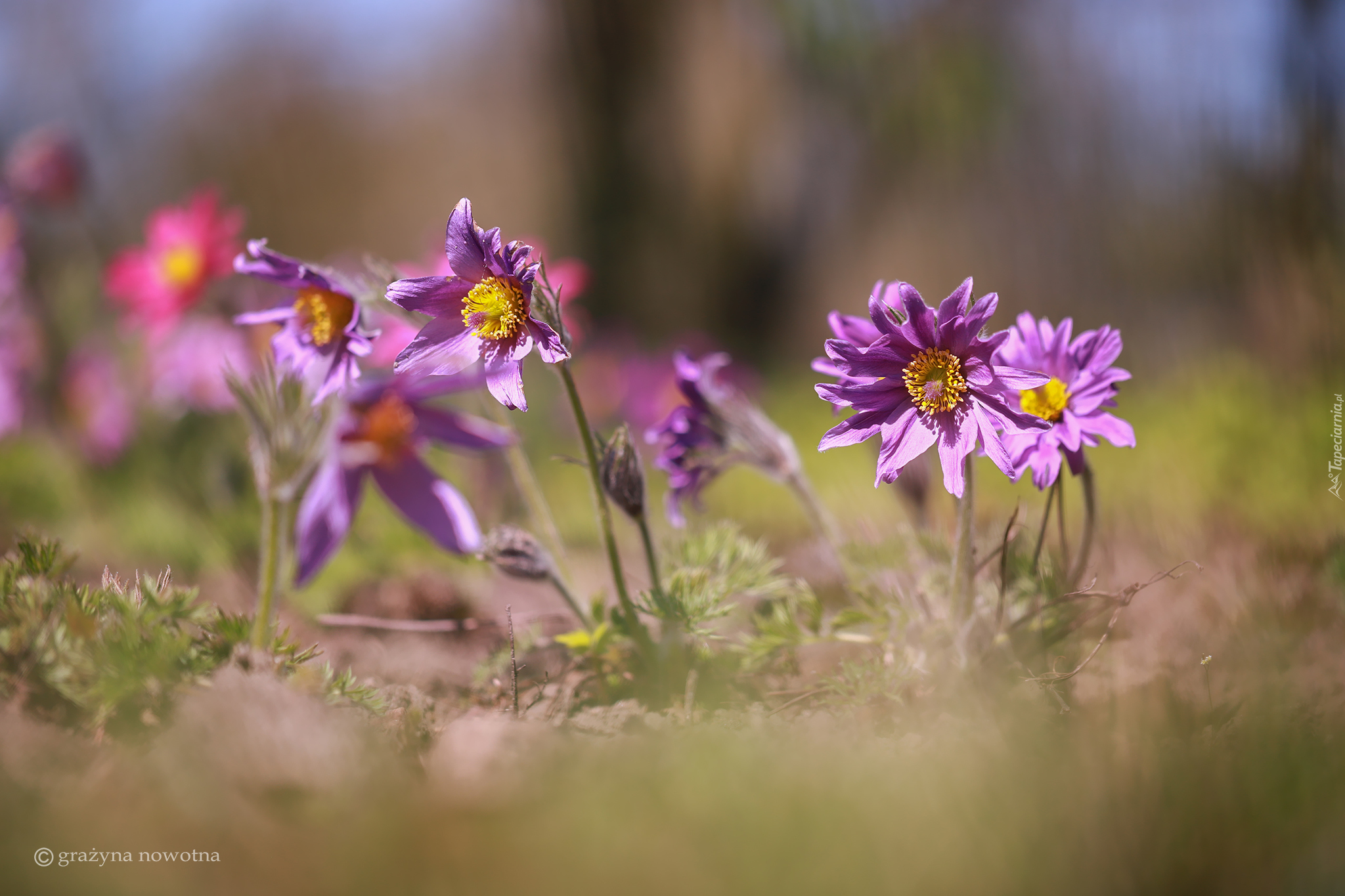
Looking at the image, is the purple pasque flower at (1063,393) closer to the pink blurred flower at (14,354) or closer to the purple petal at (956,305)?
the purple petal at (956,305)

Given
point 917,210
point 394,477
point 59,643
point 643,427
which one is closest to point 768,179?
point 917,210

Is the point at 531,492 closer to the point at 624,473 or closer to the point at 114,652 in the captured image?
the point at 624,473

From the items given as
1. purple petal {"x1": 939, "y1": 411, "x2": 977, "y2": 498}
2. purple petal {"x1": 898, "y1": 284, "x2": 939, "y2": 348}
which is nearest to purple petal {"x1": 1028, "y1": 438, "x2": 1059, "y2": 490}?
purple petal {"x1": 939, "y1": 411, "x2": 977, "y2": 498}

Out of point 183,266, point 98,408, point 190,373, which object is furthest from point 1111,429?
point 98,408

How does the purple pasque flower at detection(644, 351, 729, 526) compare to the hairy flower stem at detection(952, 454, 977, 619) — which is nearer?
the hairy flower stem at detection(952, 454, 977, 619)

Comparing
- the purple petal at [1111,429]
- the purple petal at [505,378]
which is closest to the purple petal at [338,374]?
the purple petal at [505,378]

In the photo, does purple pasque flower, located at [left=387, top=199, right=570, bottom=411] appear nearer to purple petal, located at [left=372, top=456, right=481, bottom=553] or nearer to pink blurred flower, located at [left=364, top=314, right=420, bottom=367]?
purple petal, located at [left=372, top=456, right=481, bottom=553]
